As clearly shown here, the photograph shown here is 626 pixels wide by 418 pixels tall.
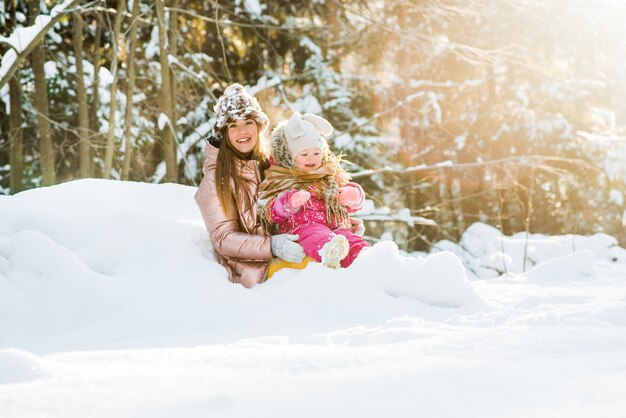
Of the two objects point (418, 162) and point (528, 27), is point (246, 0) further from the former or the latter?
point (528, 27)

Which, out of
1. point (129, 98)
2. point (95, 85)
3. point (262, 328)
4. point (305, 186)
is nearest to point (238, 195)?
point (305, 186)

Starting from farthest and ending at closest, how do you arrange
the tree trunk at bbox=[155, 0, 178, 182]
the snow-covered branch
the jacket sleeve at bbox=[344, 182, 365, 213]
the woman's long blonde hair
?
the tree trunk at bbox=[155, 0, 178, 182]
the snow-covered branch
the jacket sleeve at bbox=[344, 182, 365, 213]
the woman's long blonde hair

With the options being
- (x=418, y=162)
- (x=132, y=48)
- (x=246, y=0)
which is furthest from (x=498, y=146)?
(x=132, y=48)

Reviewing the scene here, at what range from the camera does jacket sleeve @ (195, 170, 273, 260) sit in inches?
128

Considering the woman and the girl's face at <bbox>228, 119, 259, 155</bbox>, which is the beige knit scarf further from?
the girl's face at <bbox>228, 119, 259, 155</bbox>

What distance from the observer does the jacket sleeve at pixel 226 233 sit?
3.26 m

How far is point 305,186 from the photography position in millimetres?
3436

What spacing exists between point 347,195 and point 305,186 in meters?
0.24

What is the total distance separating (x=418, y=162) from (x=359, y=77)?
2758mm

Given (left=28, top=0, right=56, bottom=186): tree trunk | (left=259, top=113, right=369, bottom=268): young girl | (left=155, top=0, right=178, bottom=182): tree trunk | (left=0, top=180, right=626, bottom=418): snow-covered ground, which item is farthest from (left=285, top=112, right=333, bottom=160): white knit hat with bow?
(left=28, top=0, right=56, bottom=186): tree trunk

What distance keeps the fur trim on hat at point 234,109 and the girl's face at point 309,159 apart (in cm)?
37

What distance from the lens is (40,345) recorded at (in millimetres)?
2266

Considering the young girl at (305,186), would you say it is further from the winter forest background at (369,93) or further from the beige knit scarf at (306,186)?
the winter forest background at (369,93)

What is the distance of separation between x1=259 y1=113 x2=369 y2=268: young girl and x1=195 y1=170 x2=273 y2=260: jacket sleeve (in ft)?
0.58
